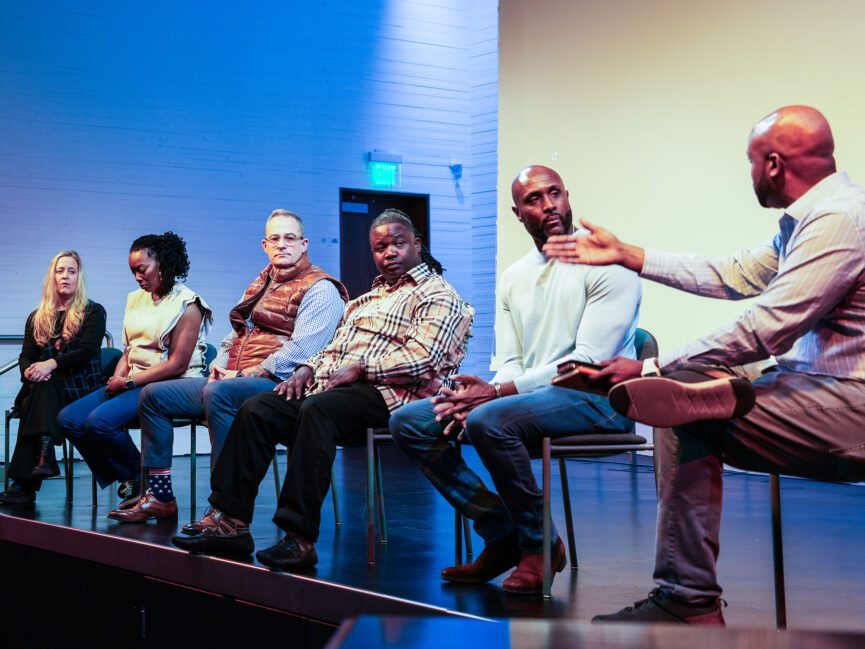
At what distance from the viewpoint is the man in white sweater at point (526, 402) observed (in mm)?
2564

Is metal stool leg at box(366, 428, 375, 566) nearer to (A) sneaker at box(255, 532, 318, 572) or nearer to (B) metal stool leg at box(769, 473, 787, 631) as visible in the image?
(A) sneaker at box(255, 532, 318, 572)

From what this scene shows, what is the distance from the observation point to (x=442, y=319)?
10.6 ft

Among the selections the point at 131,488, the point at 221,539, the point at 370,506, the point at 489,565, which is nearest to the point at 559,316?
the point at 489,565

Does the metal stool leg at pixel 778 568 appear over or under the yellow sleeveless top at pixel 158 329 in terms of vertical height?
under

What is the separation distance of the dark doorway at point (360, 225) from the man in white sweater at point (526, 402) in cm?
555

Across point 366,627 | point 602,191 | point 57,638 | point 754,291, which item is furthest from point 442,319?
point 602,191

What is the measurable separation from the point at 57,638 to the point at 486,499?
83.5 inches

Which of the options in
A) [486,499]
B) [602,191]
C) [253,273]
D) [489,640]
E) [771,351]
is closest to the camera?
[489,640]

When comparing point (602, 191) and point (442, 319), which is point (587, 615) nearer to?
point (442, 319)

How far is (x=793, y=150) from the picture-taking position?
2.09m

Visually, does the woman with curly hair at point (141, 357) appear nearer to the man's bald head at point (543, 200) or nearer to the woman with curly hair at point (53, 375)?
the woman with curly hair at point (53, 375)

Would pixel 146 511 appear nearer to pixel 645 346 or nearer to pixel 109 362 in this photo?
pixel 109 362

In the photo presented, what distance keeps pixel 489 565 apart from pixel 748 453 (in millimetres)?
910

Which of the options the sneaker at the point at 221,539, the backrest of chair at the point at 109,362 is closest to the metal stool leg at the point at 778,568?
the sneaker at the point at 221,539
